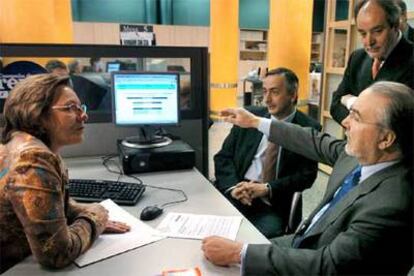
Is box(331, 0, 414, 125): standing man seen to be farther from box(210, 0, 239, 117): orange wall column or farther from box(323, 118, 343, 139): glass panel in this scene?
box(210, 0, 239, 117): orange wall column

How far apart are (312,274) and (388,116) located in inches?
20.7

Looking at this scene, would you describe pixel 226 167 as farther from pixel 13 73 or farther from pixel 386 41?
pixel 13 73

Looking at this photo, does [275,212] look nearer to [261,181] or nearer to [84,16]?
[261,181]

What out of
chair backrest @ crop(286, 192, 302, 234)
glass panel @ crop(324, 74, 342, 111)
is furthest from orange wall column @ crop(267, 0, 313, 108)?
chair backrest @ crop(286, 192, 302, 234)

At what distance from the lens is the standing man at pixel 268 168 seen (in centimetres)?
202

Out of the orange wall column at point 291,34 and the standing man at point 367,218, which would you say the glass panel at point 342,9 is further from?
the standing man at point 367,218

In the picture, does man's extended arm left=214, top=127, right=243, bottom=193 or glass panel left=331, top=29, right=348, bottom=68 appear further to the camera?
glass panel left=331, top=29, right=348, bottom=68

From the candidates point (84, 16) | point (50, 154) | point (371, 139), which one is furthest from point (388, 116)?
point (84, 16)

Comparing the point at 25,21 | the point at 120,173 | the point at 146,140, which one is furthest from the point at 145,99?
the point at 25,21

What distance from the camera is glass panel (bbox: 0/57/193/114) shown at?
204cm

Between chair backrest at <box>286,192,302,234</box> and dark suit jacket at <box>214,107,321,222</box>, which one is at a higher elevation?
dark suit jacket at <box>214,107,321,222</box>

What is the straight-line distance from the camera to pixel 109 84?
81.9 inches

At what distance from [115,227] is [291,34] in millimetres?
3555

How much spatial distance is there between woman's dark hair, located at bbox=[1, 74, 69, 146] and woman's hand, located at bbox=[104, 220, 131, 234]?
361 mm
